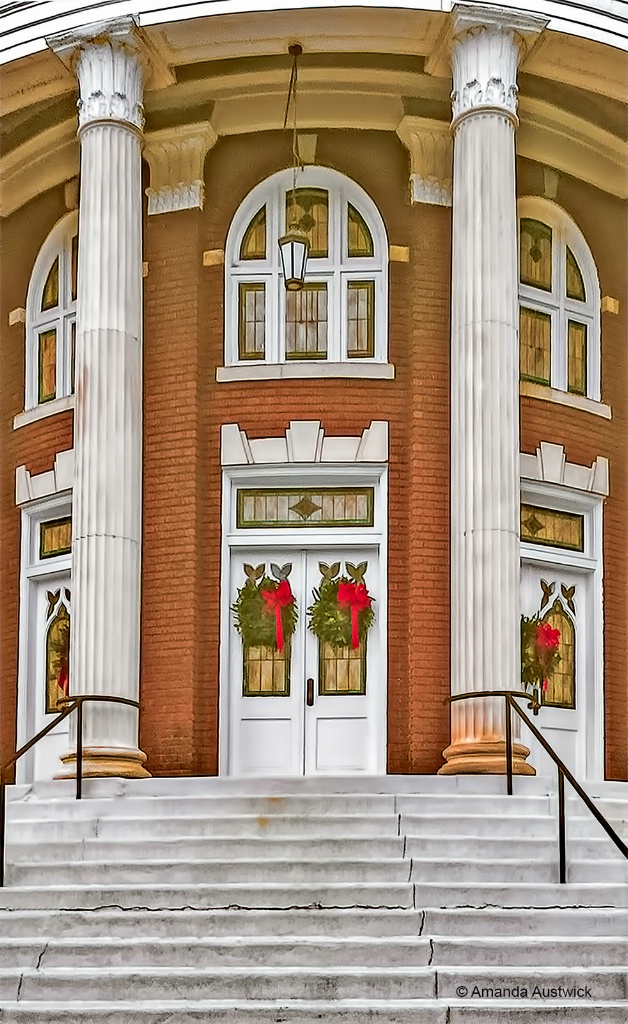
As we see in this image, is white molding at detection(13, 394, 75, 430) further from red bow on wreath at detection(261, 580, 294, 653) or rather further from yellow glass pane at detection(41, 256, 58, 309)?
red bow on wreath at detection(261, 580, 294, 653)

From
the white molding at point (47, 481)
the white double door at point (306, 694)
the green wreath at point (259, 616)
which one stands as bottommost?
the white double door at point (306, 694)

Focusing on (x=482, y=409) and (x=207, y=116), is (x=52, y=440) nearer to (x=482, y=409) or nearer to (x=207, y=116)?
(x=207, y=116)

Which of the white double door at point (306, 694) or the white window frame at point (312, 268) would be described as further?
the white window frame at point (312, 268)

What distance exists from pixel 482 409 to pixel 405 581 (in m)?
2.20

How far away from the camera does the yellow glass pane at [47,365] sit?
16609 mm

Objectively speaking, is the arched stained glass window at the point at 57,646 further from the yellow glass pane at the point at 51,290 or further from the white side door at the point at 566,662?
the white side door at the point at 566,662

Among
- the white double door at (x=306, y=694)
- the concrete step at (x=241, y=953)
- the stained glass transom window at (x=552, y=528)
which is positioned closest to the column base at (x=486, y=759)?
the white double door at (x=306, y=694)

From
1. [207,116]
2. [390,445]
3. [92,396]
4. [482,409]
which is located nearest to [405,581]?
[390,445]

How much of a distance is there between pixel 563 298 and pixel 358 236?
212 centimetres

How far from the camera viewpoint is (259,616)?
15.2 meters

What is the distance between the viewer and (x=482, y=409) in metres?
13.5

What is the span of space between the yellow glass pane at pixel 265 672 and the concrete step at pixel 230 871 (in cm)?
497

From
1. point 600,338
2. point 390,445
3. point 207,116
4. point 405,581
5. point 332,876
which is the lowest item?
point 332,876

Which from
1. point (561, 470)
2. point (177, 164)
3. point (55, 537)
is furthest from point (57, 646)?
point (561, 470)
